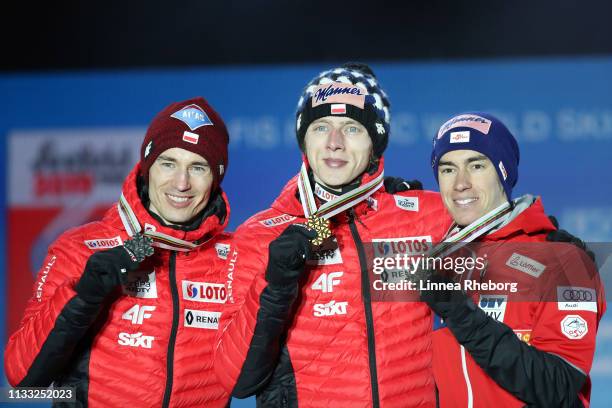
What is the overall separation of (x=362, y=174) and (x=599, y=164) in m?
2.53

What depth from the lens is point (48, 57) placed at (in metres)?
4.52

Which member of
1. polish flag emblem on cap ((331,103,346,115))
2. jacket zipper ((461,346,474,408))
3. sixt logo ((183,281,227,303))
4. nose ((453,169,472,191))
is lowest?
jacket zipper ((461,346,474,408))

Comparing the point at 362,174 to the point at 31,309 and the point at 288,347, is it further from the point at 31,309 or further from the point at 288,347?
the point at 31,309

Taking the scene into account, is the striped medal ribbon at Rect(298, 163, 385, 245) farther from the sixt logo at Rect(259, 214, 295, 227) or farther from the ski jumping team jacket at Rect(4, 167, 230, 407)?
the ski jumping team jacket at Rect(4, 167, 230, 407)

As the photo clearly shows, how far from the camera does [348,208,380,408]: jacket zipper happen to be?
2.00m

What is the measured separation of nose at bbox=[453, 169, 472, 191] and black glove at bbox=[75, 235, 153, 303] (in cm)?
81

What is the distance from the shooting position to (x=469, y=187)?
2.02 meters

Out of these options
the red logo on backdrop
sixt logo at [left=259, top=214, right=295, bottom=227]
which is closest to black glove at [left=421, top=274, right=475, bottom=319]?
sixt logo at [left=259, top=214, right=295, bottom=227]

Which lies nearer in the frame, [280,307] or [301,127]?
[280,307]

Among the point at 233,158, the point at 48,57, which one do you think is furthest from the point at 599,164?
the point at 48,57

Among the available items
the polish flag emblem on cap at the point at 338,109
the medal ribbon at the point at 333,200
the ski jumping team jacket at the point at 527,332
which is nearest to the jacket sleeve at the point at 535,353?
the ski jumping team jacket at the point at 527,332

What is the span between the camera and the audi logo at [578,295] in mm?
1832

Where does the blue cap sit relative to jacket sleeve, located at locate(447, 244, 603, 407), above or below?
above

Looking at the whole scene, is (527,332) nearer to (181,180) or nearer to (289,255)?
(289,255)
